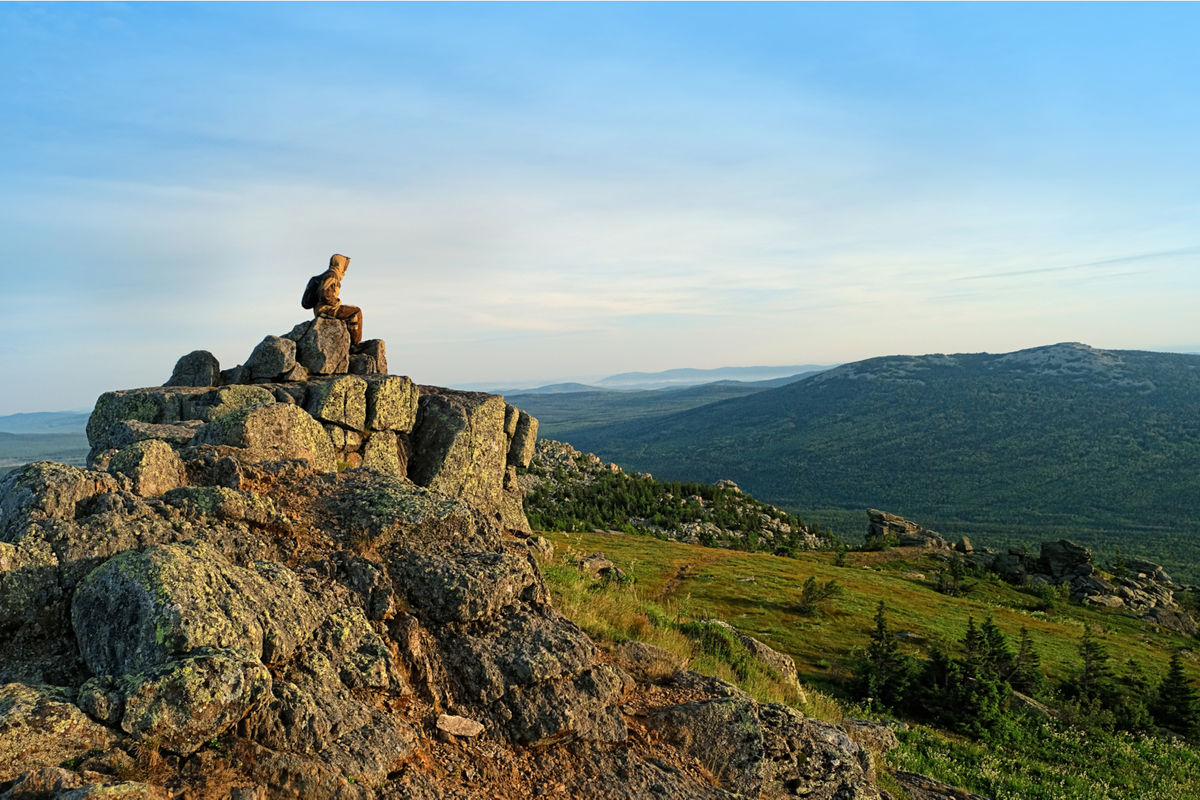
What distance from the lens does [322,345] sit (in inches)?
1001

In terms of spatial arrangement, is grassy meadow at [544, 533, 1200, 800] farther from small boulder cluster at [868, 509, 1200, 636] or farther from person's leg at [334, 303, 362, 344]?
person's leg at [334, 303, 362, 344]

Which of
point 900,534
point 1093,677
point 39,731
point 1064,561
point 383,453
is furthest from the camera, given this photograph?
point 900,534

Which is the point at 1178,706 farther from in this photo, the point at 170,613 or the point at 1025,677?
the point at 170,613

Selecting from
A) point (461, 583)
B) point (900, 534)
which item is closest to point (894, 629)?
point (461, 583)

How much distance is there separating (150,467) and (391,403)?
13.4m

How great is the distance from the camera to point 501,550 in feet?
32.6

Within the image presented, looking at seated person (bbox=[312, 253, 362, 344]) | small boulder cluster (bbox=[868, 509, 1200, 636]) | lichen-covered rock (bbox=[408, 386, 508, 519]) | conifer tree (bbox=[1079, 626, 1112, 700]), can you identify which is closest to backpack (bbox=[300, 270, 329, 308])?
seated person (bbox=[312, 253, 362, 344])

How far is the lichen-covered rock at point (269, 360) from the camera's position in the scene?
24125 millimetres

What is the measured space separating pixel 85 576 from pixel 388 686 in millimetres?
3159

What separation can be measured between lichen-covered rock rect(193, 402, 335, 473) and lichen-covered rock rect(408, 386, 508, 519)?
8736 mm

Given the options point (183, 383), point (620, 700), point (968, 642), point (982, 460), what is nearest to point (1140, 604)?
point (968, 642)

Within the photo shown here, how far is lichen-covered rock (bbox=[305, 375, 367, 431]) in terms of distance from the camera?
20.8 metres

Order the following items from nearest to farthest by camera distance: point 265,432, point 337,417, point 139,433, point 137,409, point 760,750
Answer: point 760,750 < point 265,432 < point 139,433 < point 137,409 < point 337,417

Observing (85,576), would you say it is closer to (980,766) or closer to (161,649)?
(161,649)
